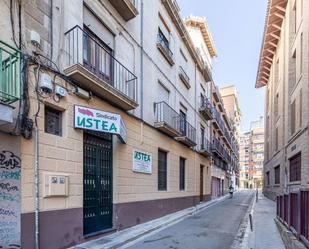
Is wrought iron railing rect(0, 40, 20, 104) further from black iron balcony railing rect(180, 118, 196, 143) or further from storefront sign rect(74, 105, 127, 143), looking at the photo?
black iron balcony railing rect(180, 118, 196, 143)

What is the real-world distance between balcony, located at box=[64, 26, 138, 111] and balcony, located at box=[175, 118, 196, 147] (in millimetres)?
5326

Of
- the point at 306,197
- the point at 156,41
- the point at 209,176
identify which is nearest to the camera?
the point at 306,197

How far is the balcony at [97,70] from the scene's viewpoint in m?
7.10

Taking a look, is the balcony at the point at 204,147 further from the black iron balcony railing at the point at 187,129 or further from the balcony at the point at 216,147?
the balcony at the point at 216,147

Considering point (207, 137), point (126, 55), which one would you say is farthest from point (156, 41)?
point (207, 137)

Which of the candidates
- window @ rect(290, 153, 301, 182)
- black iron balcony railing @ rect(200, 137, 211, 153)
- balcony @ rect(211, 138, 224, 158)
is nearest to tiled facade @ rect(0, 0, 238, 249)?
black iron balcony railing @ rect(200, 137, 211, 153)

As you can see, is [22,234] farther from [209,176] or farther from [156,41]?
[209,176]

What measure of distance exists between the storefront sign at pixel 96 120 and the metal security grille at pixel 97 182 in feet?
1.69

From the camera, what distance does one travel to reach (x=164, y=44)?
14.5m

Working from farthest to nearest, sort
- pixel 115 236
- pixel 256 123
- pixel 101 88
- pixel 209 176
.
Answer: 1. pixel 256 123
2. pixel 209 176
3. pixel 115 236
4. pixel 101 88

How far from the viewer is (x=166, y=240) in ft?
27.9

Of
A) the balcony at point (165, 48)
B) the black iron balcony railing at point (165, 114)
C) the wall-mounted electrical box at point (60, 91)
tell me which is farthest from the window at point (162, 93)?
the wall-mounted electrical box at point (60, 91)

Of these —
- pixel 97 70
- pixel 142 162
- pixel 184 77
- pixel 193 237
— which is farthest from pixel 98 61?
pixel 184 77

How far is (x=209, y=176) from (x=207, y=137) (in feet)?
10.2
